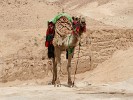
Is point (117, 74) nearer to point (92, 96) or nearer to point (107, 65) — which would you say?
point (107, 65)

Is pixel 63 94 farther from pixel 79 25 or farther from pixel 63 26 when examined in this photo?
pixel 63 26

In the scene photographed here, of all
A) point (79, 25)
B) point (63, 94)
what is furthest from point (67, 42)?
point (63, 94)

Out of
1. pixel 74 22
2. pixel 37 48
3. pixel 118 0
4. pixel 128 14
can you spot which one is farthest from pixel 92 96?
pixel 118 0

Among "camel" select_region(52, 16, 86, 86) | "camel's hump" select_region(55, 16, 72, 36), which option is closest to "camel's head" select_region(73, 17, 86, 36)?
"camel" select_region(52, 16, 86, 86)

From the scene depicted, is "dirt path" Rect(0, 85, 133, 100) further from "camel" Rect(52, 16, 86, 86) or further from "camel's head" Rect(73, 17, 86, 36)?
"camel's head" Rect(73, 17, 86, 36)

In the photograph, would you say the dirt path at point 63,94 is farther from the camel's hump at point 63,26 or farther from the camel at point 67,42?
the camel's hump at point 63,26

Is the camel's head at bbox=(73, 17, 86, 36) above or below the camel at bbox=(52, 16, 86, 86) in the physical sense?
above

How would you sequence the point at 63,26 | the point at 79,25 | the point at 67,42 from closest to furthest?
the point at 79,25 → the point at 67,42 → the point at 63,26

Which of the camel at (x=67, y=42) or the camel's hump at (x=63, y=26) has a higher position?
the camel's hump at (x=63, y=26)

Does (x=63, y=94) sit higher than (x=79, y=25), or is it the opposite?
(x=79, y=25)

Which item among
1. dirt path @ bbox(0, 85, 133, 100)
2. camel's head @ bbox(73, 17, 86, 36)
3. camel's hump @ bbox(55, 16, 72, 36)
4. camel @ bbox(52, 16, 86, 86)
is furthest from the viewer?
camel's hump @ bbox(55, 16, 72, 36)

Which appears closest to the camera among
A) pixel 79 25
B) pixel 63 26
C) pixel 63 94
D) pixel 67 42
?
pixel 63 94

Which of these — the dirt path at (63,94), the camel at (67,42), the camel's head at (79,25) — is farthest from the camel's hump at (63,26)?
the dirt path at (63,94)

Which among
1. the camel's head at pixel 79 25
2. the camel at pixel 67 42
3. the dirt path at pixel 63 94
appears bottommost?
the dirt path at pixel 63 94
